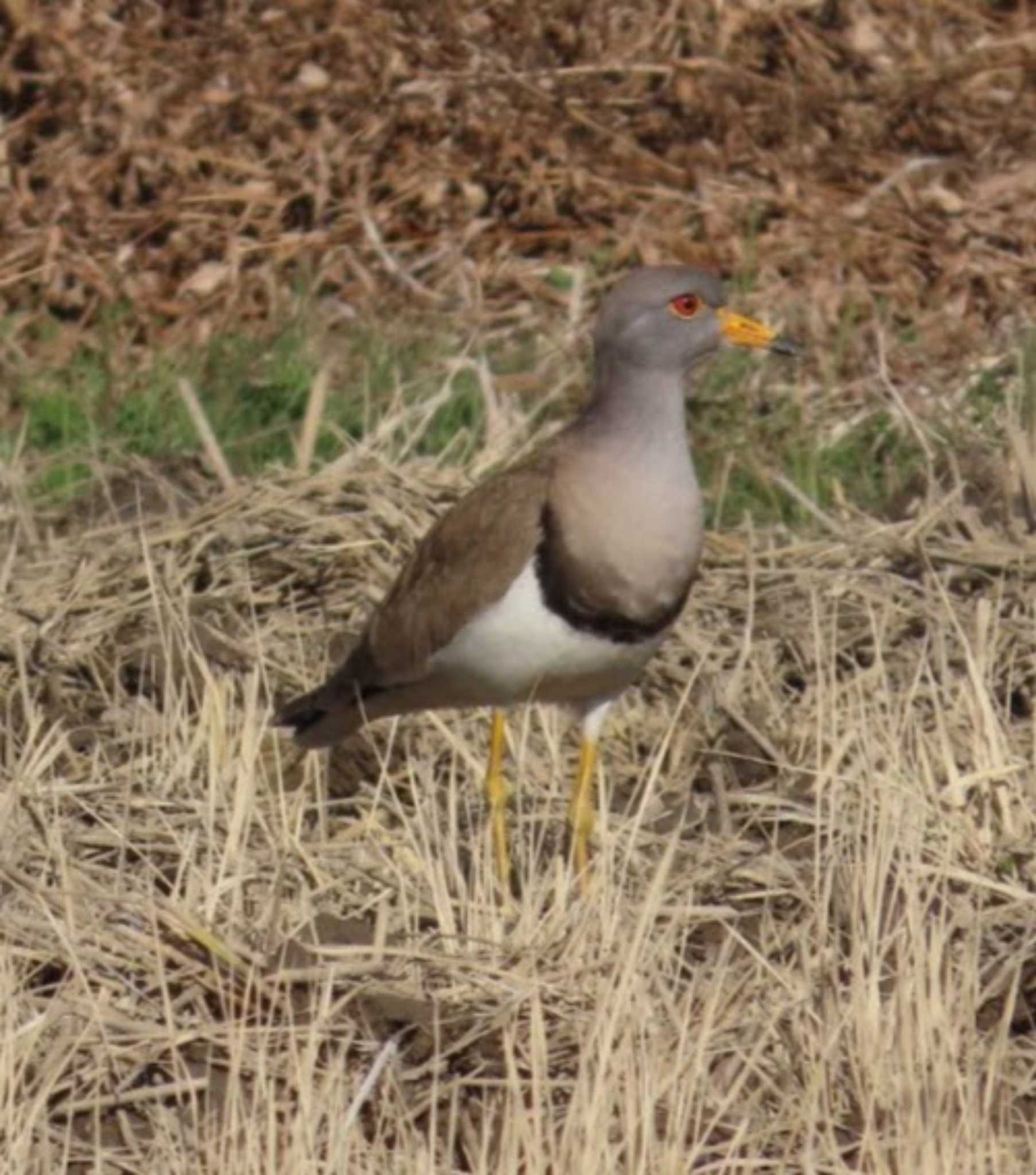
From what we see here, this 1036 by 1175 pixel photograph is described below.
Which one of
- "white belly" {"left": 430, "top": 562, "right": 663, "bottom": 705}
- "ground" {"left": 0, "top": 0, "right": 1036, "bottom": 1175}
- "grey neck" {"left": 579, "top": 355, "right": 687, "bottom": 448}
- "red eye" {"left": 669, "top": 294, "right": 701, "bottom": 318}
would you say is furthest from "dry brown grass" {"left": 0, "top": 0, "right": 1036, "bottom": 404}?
"white belly" {"left": 430, "top": 562, "right": 663, "bottom": 705}

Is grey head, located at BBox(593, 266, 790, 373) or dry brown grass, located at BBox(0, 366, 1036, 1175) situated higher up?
grey head, located at BBox(593, 266, 790, 373)

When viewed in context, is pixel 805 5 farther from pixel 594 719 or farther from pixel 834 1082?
pixel 834 1082

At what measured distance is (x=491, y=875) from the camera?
20.1ft

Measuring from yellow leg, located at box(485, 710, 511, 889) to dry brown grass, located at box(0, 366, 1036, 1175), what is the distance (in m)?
0.04

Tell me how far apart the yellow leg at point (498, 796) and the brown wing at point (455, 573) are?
19cm

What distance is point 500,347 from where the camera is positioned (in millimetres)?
9445

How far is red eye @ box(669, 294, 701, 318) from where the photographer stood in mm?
6590

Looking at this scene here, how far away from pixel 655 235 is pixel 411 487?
2.50 metres

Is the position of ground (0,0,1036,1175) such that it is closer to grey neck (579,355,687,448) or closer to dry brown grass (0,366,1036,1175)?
dry brown grass (0,366,1036,1175)

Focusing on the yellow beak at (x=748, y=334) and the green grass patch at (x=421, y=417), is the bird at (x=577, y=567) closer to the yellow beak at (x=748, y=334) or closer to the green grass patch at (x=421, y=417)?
the yellow beak at (x=748, y=334)

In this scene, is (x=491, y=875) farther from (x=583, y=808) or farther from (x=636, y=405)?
(x=636, y=405)

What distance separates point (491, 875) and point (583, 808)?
0.42 metres

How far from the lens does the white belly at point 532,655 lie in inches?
252

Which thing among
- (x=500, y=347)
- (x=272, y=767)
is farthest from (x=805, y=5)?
(x=272, y=767)
